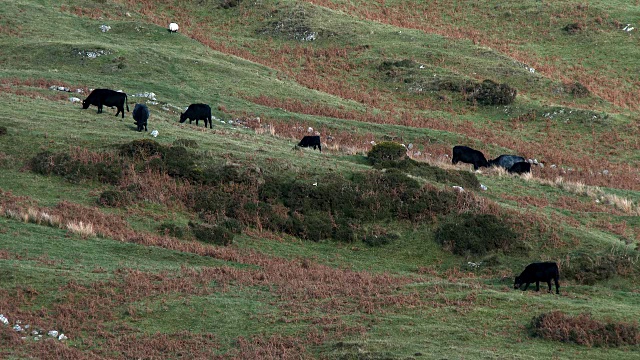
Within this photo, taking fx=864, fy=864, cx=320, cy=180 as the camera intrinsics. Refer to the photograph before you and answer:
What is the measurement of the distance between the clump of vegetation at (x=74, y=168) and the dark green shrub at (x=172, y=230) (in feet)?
13.3

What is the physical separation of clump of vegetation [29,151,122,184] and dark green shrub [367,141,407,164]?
1296cm

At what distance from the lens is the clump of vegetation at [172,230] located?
31.3 metres

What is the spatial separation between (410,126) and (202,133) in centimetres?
1847

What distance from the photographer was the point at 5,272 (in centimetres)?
2353

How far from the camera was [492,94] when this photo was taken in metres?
63.8

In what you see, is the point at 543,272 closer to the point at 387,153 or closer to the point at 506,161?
the point at 387,153

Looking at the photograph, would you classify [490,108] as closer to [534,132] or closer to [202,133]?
[534,132]

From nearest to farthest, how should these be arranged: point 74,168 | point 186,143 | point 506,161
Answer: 1. point 74,168
2. point 186,143
3. point 506,161

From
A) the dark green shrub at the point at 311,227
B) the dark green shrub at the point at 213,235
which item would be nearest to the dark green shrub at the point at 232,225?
the dark green shrub at the point at 213,235

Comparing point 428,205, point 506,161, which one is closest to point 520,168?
point 506,161

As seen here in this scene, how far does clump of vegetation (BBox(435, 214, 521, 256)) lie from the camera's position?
33.2 m

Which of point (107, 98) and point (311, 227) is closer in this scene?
point (311, 227)

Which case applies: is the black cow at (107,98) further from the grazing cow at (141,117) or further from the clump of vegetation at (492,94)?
the clump of vegetation at (492,94)

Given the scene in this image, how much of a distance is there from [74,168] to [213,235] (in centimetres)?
718
